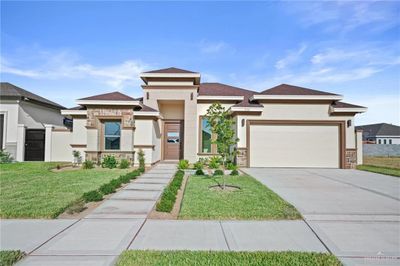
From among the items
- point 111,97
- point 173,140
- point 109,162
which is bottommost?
point 109,162

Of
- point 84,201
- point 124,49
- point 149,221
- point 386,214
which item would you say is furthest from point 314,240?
point 124,49

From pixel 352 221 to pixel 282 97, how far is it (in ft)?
31.6

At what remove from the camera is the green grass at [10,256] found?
9.98ft

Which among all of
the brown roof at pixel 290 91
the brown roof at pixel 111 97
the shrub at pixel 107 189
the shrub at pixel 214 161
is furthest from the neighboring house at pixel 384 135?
the shrub at pixel 107 189

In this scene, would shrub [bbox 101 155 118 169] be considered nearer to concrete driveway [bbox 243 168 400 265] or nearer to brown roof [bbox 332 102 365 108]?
concrete driveway [bbox 243 168 400 265]

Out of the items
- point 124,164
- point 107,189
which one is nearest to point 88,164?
point 124,164

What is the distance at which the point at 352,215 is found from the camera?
205 inches

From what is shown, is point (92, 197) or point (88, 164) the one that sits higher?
point (88, 164)

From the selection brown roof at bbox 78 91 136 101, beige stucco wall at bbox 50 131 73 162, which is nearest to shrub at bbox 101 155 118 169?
brown roof at bbox 78 91 136 101

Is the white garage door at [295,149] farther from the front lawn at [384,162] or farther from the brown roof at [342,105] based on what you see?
the front lawn at [384,162]

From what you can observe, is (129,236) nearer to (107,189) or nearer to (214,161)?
(107,189)

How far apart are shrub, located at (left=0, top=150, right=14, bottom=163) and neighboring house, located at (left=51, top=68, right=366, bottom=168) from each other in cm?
216

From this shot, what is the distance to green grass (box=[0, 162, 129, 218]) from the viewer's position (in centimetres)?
515

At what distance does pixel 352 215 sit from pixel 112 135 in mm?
11740
